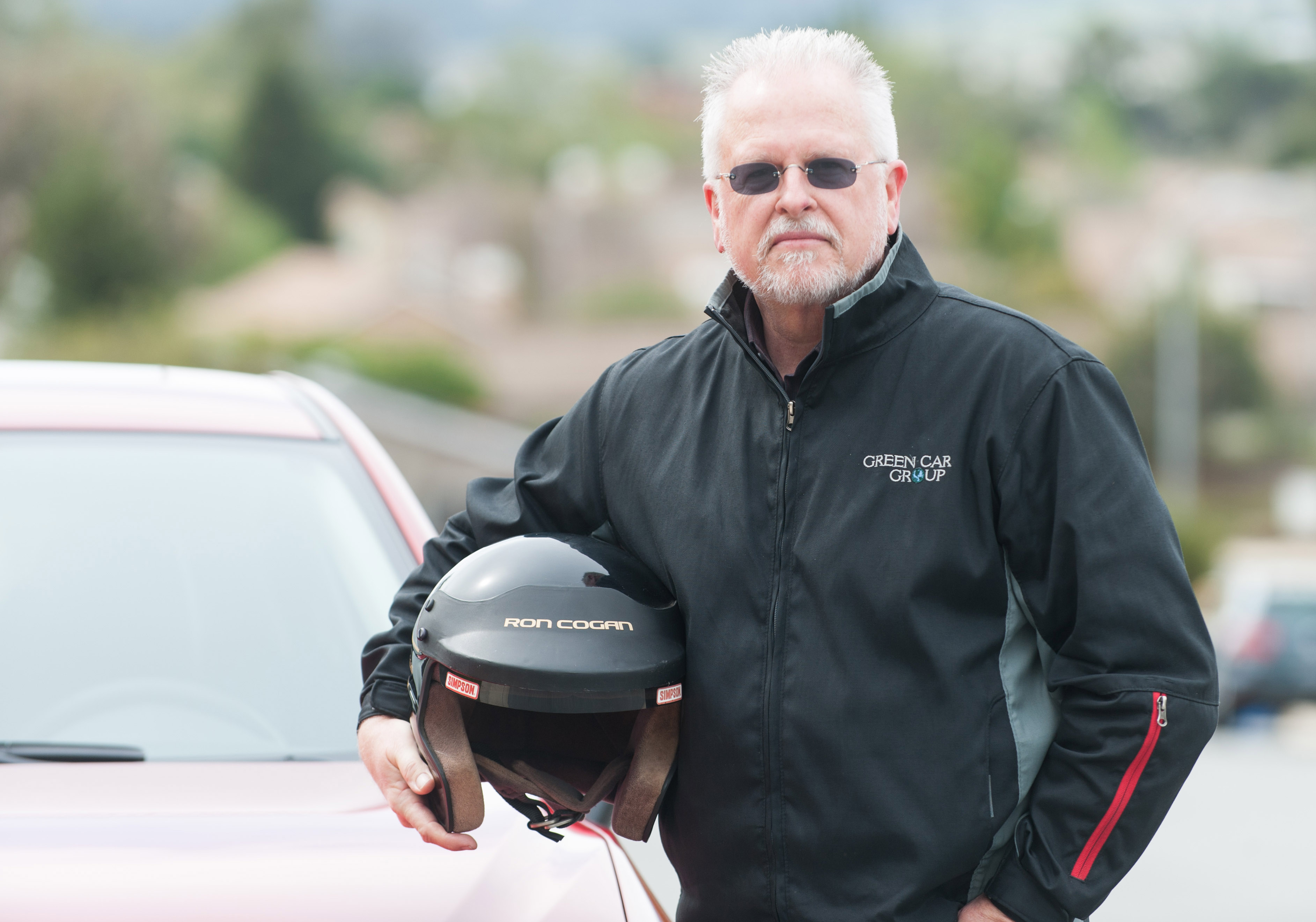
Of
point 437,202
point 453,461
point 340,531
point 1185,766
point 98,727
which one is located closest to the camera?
point 1185,766

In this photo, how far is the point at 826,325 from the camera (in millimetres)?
1911

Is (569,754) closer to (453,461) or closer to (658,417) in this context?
(658,417)

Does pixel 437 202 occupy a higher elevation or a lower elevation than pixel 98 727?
lower

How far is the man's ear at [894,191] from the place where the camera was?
2018 millimetres

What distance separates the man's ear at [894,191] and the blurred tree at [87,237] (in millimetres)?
66167

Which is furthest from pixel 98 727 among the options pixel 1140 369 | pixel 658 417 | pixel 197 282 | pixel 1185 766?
pixel 197 282

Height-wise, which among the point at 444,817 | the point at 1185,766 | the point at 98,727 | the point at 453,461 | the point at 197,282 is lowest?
the point at 197,282

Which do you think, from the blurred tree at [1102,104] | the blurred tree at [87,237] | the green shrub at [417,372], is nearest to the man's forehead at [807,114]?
the green shrub at [417,372]

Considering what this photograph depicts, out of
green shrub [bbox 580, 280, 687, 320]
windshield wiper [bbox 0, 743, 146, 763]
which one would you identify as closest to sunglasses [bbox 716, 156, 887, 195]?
windshield wiper [bbox 0, 743, 146, 763]

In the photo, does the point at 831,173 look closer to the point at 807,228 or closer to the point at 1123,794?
the point at 807,228

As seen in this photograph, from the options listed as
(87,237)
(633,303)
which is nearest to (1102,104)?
(633,303)

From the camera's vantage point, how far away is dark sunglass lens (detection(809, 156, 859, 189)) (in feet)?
6.38

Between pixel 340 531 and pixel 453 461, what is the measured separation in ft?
96.3

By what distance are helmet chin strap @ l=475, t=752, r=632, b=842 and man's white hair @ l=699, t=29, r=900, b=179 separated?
2.71ft
